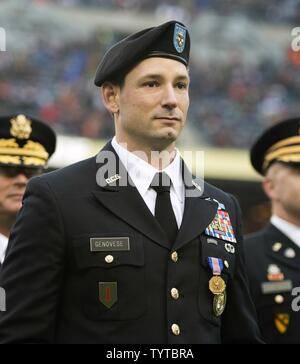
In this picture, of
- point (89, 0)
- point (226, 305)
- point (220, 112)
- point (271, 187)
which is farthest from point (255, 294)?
point (89, 0)

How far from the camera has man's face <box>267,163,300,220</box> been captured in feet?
15.3

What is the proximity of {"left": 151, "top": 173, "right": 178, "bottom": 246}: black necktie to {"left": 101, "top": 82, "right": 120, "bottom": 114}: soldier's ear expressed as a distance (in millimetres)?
308

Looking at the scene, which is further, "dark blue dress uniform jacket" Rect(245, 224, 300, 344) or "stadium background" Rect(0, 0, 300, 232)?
"stadium background" Rect(0, 0, 300, 232)

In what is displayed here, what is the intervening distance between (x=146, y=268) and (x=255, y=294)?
68.6 inches

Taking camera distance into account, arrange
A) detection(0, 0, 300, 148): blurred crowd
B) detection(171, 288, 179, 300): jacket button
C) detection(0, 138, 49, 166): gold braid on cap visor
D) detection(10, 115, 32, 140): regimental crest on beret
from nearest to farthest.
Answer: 1. detection(171, 288, 179, 300): jacket button
2. detection(0, 138, 49, 166): gold braid on cap visor
3. detection(10, 115, 32, 140): regimental crest on beret
4. detection(0, 0, 300, 148): blurred crowd

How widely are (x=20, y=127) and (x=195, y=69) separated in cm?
1503

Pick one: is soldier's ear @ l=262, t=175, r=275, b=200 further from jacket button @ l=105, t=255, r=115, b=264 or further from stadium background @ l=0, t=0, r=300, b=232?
stadium background @ l=0, t=0, r=300, b=232

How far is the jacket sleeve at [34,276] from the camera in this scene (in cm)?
283

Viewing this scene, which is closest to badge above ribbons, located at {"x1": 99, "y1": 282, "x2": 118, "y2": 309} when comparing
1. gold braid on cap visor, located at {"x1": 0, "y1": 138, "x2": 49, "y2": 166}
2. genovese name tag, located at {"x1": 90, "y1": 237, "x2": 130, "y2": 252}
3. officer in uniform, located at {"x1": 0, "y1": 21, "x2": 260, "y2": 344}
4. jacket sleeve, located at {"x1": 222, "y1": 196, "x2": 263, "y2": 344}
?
officer in uniform, located at {"x1": 0, "y1": 21, "x2": 260, "y2": 344}

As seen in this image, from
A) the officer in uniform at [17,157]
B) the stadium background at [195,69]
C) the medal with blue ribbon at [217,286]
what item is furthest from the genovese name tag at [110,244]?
the stadium background at [195,69]

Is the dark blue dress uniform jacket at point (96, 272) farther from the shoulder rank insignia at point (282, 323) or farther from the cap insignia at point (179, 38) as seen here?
the shoulder rank insignia at point (282, 323)

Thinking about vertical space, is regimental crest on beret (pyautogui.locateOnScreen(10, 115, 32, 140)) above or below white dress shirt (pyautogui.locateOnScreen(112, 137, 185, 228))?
above

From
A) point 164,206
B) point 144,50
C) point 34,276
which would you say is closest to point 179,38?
point 144,50

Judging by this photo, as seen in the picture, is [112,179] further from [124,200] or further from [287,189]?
[287,189]
